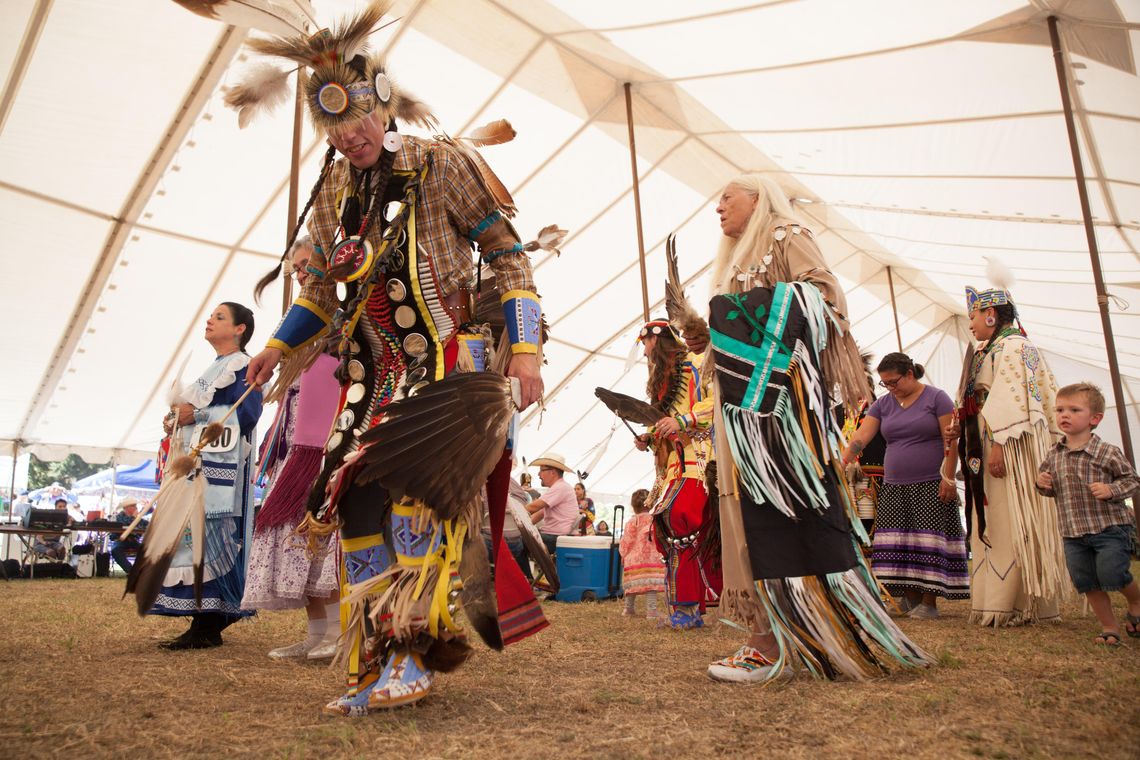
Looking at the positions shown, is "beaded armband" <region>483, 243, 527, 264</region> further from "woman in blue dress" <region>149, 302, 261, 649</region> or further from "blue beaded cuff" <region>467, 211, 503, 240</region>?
"woman in blue dress" <region>149, 302, 261, 649</region>

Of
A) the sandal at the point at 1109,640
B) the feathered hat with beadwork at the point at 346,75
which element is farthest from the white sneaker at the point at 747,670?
the feathered hat with beadwork at the point at 346,75

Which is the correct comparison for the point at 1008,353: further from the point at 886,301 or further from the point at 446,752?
the point at 886,301

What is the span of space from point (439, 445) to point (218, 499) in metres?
1.91

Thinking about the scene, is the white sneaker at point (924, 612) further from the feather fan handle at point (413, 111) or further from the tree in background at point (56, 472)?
the tree in background at point (56, 472)

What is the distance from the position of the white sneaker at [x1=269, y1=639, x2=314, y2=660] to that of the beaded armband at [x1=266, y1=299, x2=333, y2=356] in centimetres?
134

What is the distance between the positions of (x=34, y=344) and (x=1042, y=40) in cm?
948

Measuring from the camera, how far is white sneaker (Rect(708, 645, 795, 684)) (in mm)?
2246

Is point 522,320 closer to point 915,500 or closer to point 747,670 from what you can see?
point 747,670

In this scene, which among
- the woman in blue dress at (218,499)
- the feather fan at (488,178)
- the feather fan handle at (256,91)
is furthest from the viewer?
the woman in blue dress at (218,499)

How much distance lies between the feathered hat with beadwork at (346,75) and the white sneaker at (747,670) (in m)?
1.72

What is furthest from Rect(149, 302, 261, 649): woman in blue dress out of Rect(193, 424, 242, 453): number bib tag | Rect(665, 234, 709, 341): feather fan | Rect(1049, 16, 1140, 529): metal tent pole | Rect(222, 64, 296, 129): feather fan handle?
Rect(1049, 16, 1140, 529): metal tent pole

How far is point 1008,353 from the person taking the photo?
3.89m

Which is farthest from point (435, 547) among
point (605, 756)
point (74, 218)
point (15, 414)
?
point (15, 414)

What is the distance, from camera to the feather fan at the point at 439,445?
1.83m
